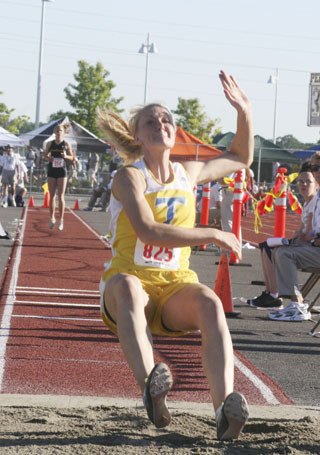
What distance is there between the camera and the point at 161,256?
5.73m

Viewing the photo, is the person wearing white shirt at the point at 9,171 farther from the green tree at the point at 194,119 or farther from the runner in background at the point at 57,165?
the green tree at the point at 194,119

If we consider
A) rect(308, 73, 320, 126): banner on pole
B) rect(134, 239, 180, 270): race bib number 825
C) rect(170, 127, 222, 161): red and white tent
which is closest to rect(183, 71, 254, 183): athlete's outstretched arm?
rect(134, 239, 180, 270): race bib number 825

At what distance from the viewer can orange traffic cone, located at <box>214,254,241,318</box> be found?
418 inches

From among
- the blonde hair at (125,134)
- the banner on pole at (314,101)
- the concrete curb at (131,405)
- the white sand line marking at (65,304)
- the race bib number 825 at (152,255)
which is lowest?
the white sand line marking at (65,304)

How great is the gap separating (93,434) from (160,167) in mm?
1452

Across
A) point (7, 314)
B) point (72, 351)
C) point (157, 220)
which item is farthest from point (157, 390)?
point (7, 314)

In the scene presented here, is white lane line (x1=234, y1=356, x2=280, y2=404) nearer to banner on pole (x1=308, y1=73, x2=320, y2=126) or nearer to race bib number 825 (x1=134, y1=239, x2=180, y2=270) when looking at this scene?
race bib number 825 (x1=134, y1=239, x2=180, y2=270)

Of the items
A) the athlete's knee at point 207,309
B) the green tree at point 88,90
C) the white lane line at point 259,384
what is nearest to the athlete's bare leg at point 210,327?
the athlete's knee at point 207,309

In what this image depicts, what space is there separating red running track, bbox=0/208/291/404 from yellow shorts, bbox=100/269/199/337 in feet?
3.14

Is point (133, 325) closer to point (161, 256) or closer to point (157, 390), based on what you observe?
point (157, 390)

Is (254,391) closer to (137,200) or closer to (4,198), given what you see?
(137,200)

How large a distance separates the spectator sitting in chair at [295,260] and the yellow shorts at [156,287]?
482cm

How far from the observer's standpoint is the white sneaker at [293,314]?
1055cm

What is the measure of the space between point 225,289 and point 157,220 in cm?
498
